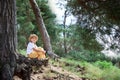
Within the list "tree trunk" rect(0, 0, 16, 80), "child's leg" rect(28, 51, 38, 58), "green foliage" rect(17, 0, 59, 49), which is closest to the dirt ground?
"child's leg" rect(28, 51, 38, 58)

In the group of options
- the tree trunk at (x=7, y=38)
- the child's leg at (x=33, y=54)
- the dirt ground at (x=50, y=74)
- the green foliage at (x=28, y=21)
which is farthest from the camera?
the green foliage at (x=28, y=21)

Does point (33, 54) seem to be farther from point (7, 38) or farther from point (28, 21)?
point (28, 21)

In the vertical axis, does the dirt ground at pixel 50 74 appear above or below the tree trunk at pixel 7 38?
below

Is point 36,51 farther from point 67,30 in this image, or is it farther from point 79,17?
point 67,30

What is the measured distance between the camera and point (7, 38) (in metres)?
5.73

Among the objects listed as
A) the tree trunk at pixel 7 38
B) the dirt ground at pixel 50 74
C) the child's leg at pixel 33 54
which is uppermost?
the tree trunk at pixel 7 38

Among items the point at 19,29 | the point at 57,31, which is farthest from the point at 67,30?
the point at 19,29

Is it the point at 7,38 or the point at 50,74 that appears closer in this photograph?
→ the point at 7,38

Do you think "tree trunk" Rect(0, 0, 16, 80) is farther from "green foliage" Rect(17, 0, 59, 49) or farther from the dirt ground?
"green foliage" Rect(17, 0, 59, 49)

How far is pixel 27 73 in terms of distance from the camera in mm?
6039

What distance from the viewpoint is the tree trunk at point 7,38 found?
18.6 feet

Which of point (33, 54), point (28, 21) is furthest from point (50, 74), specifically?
point (28, 21)

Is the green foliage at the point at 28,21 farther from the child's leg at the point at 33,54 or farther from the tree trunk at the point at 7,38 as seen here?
the tree trunk at the point at 7,38

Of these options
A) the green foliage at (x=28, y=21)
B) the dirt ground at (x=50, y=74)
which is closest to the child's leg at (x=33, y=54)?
the dirt ground at (x=50, y=74)
